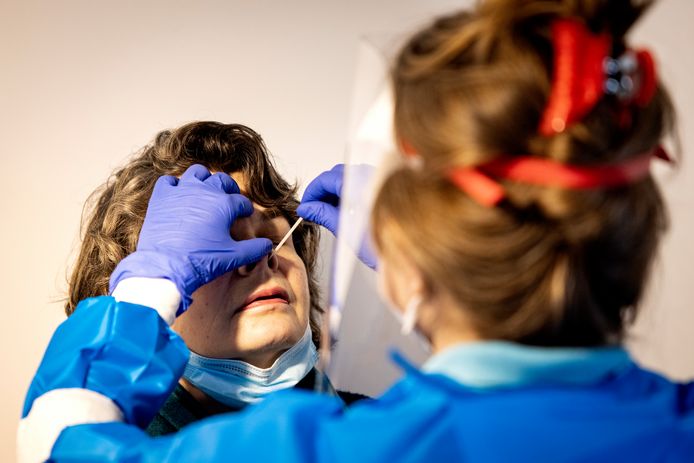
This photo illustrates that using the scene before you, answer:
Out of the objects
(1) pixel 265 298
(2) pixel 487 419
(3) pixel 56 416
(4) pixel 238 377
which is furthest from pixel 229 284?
(2) pixel 487 419

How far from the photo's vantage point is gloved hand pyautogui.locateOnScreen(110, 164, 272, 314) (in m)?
1.19

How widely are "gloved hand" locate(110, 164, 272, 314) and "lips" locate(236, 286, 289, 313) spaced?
0.24 feet

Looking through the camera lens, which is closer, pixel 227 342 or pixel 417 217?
pixel 417 217

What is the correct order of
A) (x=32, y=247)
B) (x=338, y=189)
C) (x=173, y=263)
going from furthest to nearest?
(x=32, y=247) → (x=338, y=189) → (x=173, y=263)

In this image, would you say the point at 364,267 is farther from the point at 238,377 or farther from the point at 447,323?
the point at 238,377

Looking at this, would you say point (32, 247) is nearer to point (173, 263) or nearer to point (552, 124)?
point (173, 263)

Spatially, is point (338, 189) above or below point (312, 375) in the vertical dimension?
above

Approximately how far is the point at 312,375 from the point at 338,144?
612 mm

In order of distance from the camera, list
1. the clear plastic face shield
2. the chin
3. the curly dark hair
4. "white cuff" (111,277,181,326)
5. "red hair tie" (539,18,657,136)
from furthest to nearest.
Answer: the curly dark hair
the chin
"white cuff" (111,277,181,326)
the clear plastic face shield
"red hair tie" (539,18,657,136)

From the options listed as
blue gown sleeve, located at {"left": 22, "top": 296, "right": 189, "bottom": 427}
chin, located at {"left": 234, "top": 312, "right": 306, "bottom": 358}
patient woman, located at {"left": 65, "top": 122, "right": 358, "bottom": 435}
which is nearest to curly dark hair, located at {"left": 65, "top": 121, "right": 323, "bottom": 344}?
patient woman, located at {"left": 65, "top": 122, "right": 358, "bottom": 435}

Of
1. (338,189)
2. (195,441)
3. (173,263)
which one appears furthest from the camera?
(338,189)

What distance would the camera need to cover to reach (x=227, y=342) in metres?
1.28

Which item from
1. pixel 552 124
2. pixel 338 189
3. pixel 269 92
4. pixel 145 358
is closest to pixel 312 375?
pixel 338 189

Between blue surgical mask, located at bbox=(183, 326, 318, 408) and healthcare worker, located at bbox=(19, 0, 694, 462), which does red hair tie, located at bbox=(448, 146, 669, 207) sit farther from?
blue surgical mask, located at bbox=(183, 326, 318, 408)
